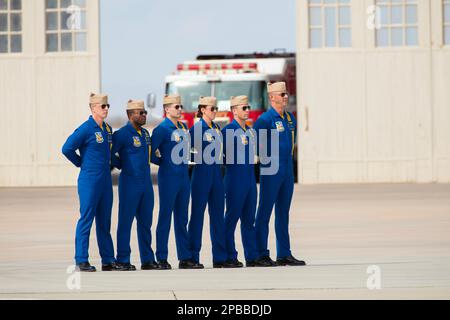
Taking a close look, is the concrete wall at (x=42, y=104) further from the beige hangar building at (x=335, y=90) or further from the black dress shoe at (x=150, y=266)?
the black dress shoe at (x=150, y=266)

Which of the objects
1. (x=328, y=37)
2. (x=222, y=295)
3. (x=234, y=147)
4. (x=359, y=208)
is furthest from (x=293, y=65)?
(x=222, y=295)

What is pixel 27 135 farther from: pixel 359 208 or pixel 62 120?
pixel 359 208

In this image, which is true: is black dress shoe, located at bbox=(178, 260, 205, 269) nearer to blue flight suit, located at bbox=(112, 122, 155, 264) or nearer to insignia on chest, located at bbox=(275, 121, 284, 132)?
blue flight suit, located at bbox=(112, 122, 155, 264)

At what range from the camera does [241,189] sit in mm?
13297

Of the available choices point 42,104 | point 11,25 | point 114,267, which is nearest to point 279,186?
point 114,267

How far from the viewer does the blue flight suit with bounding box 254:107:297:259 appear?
13266 mm

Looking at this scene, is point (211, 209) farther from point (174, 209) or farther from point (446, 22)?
point (446, 22)

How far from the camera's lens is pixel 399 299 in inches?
409

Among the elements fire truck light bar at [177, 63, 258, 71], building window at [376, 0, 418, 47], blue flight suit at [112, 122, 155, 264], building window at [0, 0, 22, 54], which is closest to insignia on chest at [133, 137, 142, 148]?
blue flight suit at [112, 122, 155, 264]

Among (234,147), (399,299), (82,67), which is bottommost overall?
(399,299)

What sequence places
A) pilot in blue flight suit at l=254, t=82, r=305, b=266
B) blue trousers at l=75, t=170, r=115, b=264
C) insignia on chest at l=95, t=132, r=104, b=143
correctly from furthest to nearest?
pilot in blue flight suit at l=254, t=82, r=305, b=266, insignia on chest at l=95, t=132, r=104, b=143, blue trousers at l=75, t=170, r=115, b=264

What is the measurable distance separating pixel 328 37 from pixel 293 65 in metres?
4.64

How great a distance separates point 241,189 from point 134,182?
1.14m

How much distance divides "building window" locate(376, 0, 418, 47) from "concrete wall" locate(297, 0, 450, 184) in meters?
0.17
